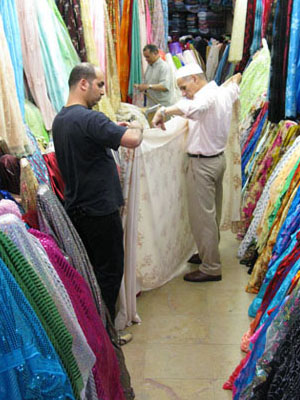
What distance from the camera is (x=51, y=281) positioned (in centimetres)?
154

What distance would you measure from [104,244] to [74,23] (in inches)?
66.9

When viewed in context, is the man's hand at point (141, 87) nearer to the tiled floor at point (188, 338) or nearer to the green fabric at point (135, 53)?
the green fabric at point (135, 53)

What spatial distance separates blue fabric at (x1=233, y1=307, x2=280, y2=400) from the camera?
7.47 feet

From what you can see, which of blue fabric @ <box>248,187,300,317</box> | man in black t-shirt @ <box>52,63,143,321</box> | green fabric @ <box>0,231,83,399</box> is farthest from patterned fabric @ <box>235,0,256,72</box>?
green fabric @ <box>0,231,83,399</box>

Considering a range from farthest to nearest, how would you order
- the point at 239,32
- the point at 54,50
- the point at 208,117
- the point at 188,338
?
1. the point at 239,32
2. the point at 208,117
3. the point at 188,338
4. the point at 54,50

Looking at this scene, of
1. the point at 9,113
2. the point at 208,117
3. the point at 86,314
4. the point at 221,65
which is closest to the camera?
the point at 86,314

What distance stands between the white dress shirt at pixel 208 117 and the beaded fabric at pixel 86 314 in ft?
6.59

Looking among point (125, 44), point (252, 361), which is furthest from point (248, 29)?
point (252, 361)

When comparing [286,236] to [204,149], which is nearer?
[286,236]

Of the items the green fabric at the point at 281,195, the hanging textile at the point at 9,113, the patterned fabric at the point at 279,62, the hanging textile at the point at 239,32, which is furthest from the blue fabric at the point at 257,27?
the hanging textile at the point at 9,113

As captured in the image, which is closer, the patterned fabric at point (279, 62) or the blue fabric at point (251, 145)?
the patterned fabric at point (279, 62)

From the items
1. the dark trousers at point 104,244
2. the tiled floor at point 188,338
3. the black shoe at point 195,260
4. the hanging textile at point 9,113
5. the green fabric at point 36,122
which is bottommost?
the black shoe at point 195,260

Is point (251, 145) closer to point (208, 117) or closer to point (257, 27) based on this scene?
point (208, 117)

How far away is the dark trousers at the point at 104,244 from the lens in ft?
8.87
